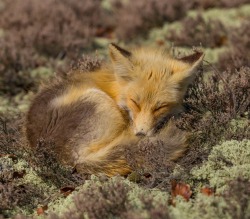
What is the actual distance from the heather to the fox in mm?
133

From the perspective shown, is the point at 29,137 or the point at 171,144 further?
the point at 29,137

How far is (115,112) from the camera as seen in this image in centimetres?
480

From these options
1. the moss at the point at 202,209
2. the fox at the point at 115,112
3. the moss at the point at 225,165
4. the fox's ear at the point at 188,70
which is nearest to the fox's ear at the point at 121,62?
the fox at the point at 115,112

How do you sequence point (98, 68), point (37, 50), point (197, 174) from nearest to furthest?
point (197, 174)
point (98, 68)
point (37, 50)

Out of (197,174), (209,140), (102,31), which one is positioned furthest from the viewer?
(102,31)

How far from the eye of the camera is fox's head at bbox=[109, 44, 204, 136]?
15.6 ft

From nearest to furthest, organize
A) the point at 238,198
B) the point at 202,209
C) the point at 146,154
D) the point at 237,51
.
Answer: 1. the point at 238,198
2. the point at 202,209
3. the point at 146,154
4. the point at 237,51

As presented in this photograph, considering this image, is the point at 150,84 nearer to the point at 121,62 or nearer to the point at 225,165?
the point at 121,62

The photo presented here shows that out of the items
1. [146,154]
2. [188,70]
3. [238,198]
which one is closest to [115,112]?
[146,154]

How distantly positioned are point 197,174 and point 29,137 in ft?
5.40

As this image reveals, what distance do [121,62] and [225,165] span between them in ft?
4.58

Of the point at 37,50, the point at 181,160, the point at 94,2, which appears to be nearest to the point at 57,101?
the point at 181,160

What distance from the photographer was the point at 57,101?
4.93 metres

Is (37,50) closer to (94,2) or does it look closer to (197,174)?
(94,2)
